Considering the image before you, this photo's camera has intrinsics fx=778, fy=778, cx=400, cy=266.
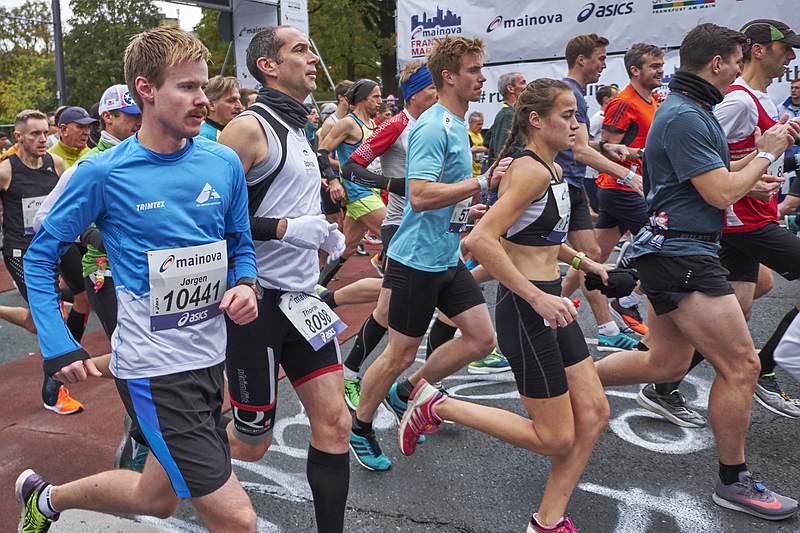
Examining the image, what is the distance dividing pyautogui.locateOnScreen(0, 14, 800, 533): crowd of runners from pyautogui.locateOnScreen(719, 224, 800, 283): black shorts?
1 centimetres

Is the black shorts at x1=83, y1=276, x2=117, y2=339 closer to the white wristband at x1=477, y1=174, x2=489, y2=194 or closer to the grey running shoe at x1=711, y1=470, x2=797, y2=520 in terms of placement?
the white wristband at x1=477, y1=174, x2=489, y2=194

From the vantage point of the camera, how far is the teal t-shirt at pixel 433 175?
143 inches

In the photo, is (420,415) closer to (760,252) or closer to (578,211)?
(760,252)

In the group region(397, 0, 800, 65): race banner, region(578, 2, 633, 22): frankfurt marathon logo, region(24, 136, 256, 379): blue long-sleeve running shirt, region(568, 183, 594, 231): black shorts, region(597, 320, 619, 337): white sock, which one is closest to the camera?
region(24, 136, 256, 379): blue long-sleeve running shirt

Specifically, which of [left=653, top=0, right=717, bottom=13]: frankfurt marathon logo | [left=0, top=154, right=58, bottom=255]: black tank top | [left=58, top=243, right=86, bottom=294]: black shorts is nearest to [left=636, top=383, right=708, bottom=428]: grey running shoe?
[left=58, top=243, right=86, bottom=294]: black shorts

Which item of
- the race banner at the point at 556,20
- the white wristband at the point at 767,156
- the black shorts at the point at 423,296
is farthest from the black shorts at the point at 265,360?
the race banner at the point at 556,20

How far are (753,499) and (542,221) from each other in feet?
4.73

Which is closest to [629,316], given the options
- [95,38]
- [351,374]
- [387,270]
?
[351,374]

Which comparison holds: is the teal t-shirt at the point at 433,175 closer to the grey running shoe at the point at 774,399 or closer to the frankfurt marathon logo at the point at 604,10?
the grey running shoe at the point at 774,399

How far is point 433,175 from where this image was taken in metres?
3.61

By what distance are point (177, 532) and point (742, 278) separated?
316 cm

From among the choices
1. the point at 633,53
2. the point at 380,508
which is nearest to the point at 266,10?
the point at 633,53

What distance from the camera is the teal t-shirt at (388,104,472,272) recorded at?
3627 millimetres

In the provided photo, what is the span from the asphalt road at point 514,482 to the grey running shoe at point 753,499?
4 cm
